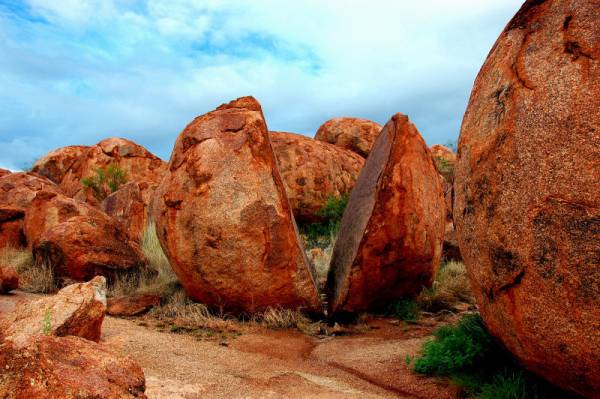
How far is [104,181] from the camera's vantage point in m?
16.1

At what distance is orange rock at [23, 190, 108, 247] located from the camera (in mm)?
10115

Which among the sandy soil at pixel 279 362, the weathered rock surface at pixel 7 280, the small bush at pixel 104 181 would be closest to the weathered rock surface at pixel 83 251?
the weathered rock surface at pixel 7 280

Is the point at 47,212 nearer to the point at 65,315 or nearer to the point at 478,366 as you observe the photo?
the point at 65,315

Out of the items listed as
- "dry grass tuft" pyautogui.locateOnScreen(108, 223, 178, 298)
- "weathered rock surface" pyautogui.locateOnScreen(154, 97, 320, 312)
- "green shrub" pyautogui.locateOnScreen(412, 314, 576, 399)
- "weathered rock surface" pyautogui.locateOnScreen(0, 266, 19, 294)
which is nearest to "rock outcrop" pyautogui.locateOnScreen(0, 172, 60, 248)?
"weathered rock surface" pyautogui.locateOnScreen(0, 266, 19, 294)

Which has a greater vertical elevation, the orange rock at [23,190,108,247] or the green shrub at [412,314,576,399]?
the orange rock at [23,190,108,247]

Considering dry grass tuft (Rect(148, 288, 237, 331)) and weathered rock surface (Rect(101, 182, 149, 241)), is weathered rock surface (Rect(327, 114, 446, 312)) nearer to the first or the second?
dry grass tuft (Rect(148, 288, 237, 331))

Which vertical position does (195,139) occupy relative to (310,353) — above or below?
above

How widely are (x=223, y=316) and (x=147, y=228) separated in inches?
→ 207

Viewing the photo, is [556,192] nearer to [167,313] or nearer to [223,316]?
[223,316]

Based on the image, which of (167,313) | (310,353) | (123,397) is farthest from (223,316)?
(123,397)

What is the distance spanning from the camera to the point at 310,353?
580 cm

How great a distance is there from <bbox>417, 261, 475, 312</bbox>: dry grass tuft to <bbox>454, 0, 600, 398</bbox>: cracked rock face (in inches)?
141

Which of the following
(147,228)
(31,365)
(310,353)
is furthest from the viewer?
(147,228)

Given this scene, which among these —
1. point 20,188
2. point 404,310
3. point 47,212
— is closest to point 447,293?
point 404,310
